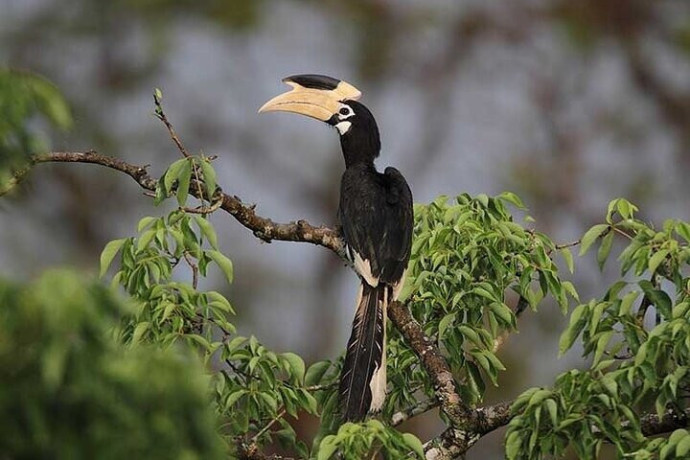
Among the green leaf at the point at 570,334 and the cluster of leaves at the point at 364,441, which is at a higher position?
the green leaf at the point at 570,334

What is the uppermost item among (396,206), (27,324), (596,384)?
(396,206)

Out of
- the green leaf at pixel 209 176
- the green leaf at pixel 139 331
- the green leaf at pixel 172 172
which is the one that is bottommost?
the green leaf at pixel 139 331

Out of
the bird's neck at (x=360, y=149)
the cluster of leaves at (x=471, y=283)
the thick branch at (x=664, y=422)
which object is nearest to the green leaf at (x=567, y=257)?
the cluster of leaves at (x=471, y=283)

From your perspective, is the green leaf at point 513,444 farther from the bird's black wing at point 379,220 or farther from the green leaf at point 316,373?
the bird's black wing at point 379,220

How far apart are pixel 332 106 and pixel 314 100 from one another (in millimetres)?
57

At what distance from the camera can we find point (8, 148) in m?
1.73

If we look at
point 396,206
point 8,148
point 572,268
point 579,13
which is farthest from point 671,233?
point 579,13

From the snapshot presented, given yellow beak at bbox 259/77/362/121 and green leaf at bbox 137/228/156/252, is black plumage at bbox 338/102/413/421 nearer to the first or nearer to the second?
yellow beak at bbox 259/77/362/121

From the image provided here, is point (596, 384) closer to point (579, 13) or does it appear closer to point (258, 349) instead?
point (258, 349)

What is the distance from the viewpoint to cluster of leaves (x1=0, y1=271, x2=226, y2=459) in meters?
1.54

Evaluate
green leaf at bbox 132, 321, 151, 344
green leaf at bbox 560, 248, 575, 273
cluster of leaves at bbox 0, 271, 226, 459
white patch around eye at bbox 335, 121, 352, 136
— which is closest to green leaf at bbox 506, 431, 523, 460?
green leaf at bbox 560, 248, 575, 273

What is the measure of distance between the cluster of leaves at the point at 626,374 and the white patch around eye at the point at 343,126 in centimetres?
146

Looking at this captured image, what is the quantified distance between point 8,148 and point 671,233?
4.59 feet

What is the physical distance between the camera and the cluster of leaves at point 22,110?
1.71 metres
